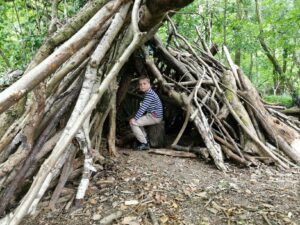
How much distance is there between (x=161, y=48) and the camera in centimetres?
523

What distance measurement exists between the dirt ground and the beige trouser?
2.44ft

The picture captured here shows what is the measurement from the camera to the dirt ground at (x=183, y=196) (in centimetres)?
279

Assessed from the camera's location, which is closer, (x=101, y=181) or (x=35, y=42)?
(x=101, y=181)

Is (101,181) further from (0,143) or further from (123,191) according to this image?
(0,143)

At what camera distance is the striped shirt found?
4.72m

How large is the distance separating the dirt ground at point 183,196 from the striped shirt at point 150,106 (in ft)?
3.19

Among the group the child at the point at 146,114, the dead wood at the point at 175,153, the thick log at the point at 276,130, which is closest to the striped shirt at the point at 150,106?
the child at the point at 146,114

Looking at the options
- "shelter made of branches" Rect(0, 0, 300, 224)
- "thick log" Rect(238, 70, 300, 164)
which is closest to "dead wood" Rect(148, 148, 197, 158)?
"shelter made of branches" Rect(0, 0, 300, 224)

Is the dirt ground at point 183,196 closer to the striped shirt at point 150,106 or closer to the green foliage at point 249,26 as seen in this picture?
the striped shirt at point 150,106

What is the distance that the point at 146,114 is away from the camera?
4.86 meters

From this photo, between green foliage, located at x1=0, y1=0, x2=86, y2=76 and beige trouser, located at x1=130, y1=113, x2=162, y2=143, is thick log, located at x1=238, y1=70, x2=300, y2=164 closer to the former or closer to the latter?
beige trouser, located at x1=130, y1=113, x2=162, y2=143

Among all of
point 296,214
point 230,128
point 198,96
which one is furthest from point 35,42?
point 296,214

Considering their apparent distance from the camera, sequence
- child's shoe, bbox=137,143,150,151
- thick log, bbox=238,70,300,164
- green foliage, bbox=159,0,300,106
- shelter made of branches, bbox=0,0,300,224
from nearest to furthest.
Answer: shelter made of branches, bbox=0,0,300,224 → thick log, bbox=238,70,300,164 → child's shoe, bbox=137,143,150,151 → green foliage, bbox=159,0,300,106

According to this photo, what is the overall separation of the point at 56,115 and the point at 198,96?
95.3 inches
